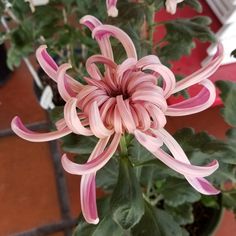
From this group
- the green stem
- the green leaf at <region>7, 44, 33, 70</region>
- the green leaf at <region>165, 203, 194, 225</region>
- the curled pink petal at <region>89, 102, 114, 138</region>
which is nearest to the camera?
the curled pink petal at <region>89, 102, 114, 138</region>

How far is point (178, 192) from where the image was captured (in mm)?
612

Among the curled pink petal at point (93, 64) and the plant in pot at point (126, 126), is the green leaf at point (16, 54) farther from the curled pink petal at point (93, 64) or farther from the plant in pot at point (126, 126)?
the curled pink petal at point (93, 64)

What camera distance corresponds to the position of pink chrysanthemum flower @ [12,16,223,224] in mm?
343

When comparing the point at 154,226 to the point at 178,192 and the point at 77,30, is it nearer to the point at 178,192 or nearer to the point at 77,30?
the point at 178,192

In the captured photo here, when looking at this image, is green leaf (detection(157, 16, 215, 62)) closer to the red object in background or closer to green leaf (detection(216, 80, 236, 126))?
green leaf (detection(216, 80, 236, 126))

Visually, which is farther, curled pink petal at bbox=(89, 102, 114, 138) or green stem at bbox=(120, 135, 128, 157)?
green stem at bbox=(120, 135, 128, 157)

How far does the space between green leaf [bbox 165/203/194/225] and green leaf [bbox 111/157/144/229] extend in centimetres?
24

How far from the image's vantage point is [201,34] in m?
0.61

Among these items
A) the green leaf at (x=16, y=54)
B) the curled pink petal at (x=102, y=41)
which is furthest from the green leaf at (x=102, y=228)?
the green leaf at (x=16, y=54)

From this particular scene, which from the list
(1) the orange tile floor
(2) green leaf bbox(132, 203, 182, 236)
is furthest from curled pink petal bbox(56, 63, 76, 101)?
(1) the orange tile floor

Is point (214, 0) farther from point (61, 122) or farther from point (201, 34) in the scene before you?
point (61, 122)

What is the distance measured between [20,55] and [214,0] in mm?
392

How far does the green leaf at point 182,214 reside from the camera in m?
0.66

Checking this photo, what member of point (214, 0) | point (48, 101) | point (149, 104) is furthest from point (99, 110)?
point (214, 0)
